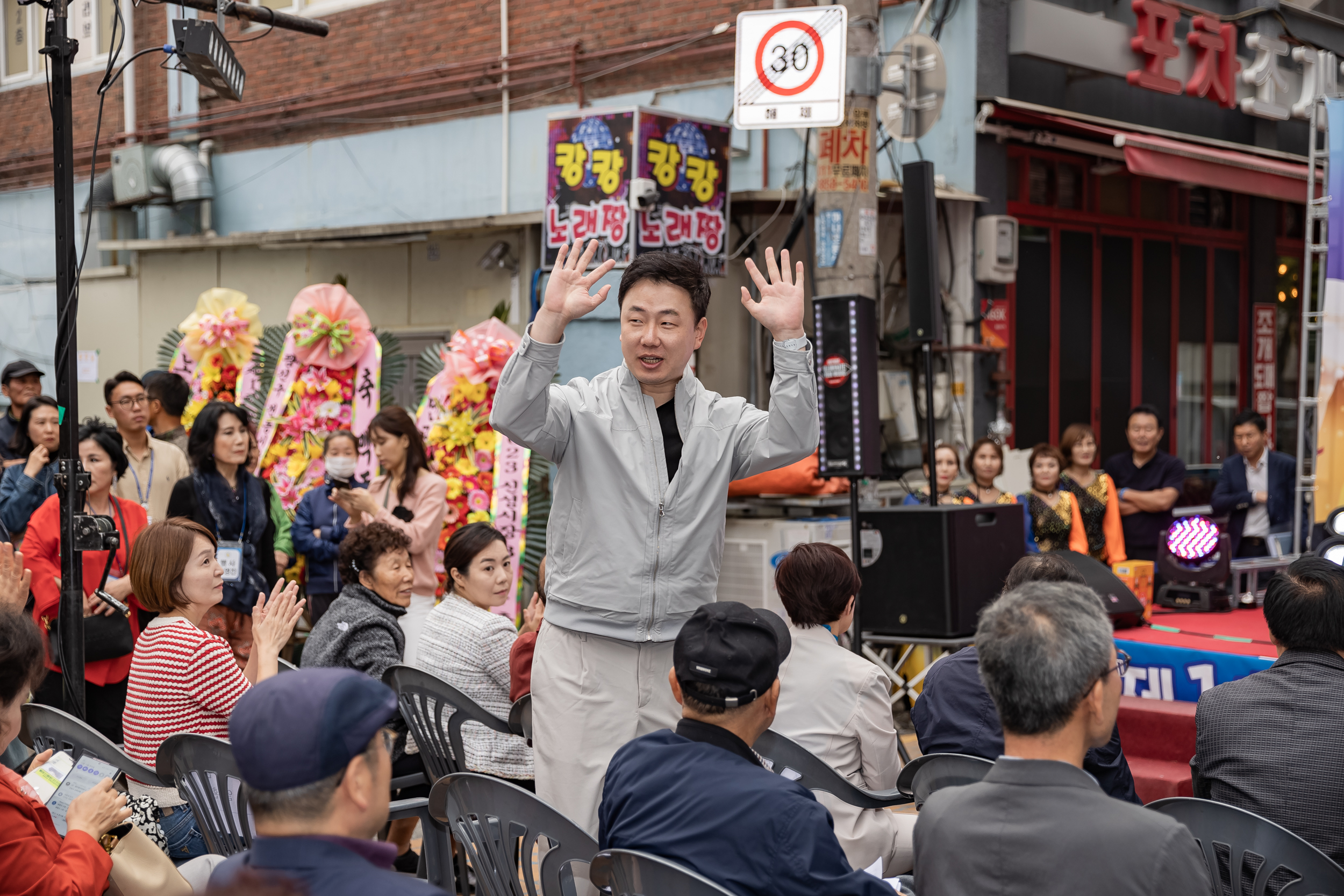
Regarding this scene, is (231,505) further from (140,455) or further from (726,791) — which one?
(726,791)

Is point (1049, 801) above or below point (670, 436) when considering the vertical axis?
below

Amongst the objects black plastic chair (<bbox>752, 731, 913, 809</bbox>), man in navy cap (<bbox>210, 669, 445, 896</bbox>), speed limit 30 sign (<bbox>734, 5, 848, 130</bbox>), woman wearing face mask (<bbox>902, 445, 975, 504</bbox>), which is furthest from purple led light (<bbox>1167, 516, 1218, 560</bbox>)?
man in navy cap (<bbox>210, 669, 445, 896</bbox>)

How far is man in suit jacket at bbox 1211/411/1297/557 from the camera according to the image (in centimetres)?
829

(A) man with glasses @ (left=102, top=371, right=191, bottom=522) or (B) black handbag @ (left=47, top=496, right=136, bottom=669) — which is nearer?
(B) black handbag @ (left=47, top=496, right=136, bottom=669)

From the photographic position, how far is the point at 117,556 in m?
5.06

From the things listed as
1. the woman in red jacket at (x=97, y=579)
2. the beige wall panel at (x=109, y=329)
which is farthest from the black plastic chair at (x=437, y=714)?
the beige wall panel at (x=109, y=329)

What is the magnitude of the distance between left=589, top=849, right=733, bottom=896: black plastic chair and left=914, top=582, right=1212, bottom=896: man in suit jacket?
0.39 m

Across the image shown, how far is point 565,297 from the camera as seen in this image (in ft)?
9.39

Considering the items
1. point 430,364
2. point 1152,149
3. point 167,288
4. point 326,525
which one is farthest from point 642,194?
point 167,288

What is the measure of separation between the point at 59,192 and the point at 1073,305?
8.91 metres

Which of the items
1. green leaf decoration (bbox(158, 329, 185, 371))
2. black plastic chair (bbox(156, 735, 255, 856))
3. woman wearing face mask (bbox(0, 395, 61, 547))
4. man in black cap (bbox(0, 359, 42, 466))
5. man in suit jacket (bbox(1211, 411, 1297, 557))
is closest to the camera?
black plastic chair (bbox(156, 735, 255, 856))

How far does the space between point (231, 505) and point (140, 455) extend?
71 cm

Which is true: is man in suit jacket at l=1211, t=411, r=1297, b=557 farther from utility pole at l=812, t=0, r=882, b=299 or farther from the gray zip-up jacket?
the gray zip-up jacket

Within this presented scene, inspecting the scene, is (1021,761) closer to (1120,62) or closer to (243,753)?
(243,753)
